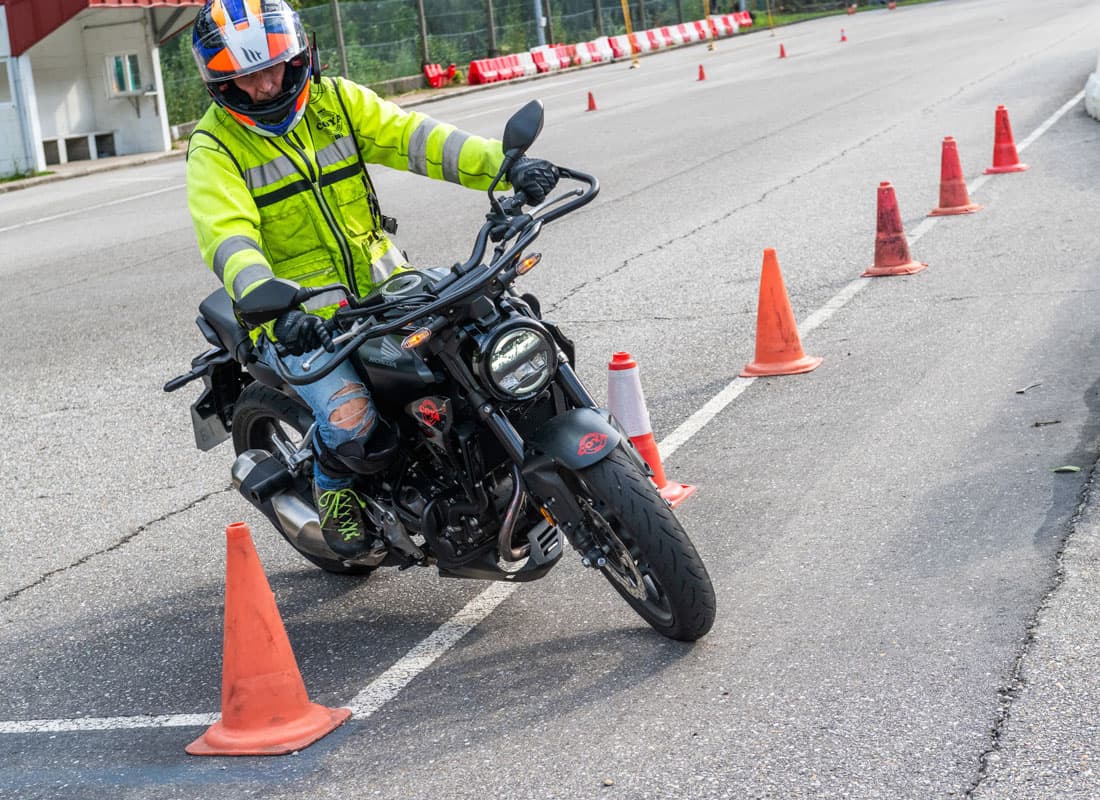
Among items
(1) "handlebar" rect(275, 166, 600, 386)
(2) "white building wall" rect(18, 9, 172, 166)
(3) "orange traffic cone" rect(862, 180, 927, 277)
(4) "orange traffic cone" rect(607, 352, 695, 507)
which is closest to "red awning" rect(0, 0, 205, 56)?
(2) "white building wall" rect(18, 9, 172, 166)

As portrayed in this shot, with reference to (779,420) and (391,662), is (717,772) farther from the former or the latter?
(779,420)

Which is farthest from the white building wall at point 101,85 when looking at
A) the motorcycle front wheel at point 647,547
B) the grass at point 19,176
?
the motorcycle front wheel at point 647,547

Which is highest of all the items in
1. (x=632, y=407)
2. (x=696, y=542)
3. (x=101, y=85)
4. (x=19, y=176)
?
(x=101, y=85)

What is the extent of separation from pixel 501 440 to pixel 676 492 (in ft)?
5.95

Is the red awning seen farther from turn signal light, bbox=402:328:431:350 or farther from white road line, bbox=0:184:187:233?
turn signal light, bbox=402:328:431:350

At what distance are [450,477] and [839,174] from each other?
36.2ft

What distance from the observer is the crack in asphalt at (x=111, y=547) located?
20.0 feet

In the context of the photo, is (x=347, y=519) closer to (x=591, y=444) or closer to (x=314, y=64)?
(x=591, y=444)

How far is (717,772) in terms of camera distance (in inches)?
154

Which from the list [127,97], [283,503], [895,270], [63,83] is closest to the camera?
[283,503]

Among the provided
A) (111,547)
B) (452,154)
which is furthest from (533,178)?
(111,547)

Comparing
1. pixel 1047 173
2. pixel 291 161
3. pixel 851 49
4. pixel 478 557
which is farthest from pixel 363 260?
pixel 851 49

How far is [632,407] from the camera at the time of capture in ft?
20.0

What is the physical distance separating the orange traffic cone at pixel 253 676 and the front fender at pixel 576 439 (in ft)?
2.99
